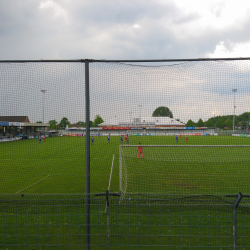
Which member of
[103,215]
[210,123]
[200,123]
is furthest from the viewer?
[210,123]

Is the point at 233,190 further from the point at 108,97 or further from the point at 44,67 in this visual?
the point at 44,67

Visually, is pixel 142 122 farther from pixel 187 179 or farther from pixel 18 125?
pixel 187 179

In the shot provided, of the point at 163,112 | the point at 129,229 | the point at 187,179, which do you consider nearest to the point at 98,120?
the point at 163,112

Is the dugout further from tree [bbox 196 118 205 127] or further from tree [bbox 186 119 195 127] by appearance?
tree [bbox 196 118 205 127]

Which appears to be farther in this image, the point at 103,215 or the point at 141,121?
the point at 141,121

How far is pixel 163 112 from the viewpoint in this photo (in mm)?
4035

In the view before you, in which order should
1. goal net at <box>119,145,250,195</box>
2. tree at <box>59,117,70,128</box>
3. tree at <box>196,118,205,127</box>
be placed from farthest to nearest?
goal net at <box>119,145,250,195</box>
tree at <box>196,118,205,127</box>
tree at <box>59,117,70,128</box>

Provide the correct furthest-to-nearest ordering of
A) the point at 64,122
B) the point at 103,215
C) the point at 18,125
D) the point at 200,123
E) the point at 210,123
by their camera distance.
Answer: the point at 18,125 → the point at 210,123 → the point at 200,123 → the point at 64,122 → the point at 103,215

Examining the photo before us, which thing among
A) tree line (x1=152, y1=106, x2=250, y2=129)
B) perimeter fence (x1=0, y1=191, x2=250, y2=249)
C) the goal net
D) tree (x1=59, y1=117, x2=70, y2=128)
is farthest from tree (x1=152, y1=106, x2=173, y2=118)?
the goal net

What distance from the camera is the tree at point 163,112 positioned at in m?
3.98

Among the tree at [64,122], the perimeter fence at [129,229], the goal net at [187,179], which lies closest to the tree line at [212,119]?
the perimeter fence at [129,229]

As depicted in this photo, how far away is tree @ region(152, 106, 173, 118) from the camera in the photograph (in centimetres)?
398

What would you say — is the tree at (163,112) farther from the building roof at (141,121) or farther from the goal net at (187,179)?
the goal net at (187,179)

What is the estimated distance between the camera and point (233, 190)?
301 inches
